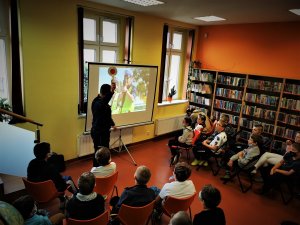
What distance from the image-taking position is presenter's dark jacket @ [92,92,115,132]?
3.90m

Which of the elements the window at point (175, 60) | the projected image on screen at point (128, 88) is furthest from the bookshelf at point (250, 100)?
the projected image on screen at point (128, 88)

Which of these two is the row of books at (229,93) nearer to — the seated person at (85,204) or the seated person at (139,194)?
the seated person at (139,194)

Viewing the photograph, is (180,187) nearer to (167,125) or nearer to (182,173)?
(182,173)

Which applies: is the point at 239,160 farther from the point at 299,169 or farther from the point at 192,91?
the point at 192,91

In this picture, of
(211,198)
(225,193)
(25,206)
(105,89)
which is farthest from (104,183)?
(225,193)

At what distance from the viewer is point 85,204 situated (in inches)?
81.0

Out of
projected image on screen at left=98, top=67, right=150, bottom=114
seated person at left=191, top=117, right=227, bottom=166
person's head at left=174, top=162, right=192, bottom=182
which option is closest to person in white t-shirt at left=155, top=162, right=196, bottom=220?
person's head at left=174, top=162, right=192, bottom=182

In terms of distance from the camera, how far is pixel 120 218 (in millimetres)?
2307

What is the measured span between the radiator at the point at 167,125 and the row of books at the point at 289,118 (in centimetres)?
249

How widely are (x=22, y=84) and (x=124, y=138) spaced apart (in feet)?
7.93

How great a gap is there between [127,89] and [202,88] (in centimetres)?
256

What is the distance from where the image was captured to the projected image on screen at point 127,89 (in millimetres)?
4273

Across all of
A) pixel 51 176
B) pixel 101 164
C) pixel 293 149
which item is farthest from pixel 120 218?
pixel 293 149

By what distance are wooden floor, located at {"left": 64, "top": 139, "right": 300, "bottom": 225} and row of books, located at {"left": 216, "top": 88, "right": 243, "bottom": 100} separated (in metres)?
2.16
